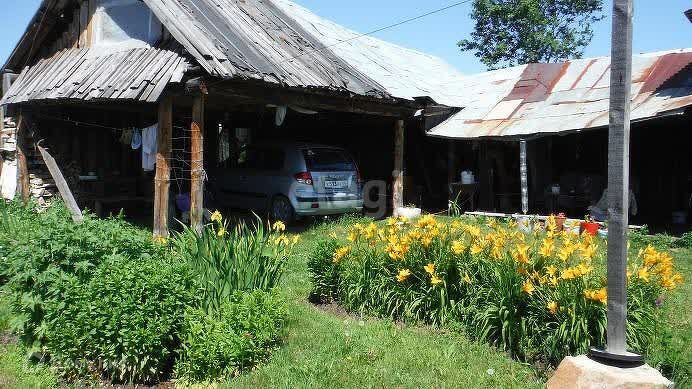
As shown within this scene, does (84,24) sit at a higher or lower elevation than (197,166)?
higher

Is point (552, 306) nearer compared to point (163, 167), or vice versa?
point (552, 306)

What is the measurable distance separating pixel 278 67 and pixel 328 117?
5280mm

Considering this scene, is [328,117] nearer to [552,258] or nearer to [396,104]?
[396,104]

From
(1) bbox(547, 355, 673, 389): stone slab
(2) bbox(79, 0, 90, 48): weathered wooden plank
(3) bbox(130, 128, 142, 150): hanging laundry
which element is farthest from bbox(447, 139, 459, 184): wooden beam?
(1) bbox(547, 355, 673, 389): stone slab

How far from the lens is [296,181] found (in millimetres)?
11609

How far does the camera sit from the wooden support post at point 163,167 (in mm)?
8594

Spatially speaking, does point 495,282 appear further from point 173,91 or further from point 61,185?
point 61,185

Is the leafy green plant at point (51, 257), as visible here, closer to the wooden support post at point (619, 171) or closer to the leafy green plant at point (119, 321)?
the leafy green plant at point (119, 321)

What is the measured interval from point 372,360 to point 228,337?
1.14 meters

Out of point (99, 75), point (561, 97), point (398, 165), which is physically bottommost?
point (398, 165)

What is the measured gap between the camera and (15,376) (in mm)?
4543

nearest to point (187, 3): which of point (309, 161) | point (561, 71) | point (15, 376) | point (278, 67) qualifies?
point (278, 67)

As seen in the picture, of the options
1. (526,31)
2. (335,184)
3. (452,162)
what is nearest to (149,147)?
(335,184)

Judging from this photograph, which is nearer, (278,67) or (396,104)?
(278,67)
